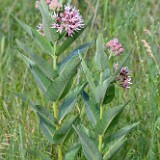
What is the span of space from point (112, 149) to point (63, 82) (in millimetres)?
341

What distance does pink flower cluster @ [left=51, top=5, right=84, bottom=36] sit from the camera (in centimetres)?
238

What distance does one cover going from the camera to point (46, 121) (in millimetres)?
2539

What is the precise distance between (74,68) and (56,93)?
15cm

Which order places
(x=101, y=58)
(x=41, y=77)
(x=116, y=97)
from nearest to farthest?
(x=101, y=58)
(x=41, y=77)
(x=116, y=97)

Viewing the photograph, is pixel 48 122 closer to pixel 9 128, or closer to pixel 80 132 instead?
pixel 80 132

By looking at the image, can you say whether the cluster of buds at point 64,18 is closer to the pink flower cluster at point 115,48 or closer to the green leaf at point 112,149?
the pink flower cluster at point 115,48

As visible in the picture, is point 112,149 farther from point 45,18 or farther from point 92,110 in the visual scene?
point 45,18

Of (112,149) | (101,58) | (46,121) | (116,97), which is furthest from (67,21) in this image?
(116,97)

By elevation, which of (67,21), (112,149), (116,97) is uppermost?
(67,21)

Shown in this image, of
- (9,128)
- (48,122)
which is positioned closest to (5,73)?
(9,128)

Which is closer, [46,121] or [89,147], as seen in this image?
[89,147]

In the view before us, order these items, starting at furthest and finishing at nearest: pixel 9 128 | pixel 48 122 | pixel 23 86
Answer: pixel 23 86, pixel 9 128, pixel 48 122

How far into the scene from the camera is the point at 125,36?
472cm

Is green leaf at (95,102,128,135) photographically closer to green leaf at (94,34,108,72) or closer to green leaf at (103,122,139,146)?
green leaf at (103,122,139,146)
